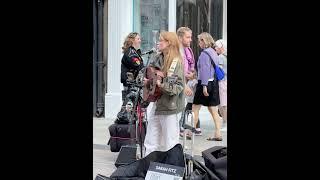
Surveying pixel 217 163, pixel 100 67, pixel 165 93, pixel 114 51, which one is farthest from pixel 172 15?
pixel 217 163

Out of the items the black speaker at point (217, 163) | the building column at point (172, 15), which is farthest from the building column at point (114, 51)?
the black speaker at point (217, 163)

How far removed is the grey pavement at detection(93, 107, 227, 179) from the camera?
20.6ft

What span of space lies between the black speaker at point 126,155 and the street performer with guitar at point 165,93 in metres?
0.18

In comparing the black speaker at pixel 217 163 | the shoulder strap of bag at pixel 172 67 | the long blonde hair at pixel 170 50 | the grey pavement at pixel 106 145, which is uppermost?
the long blonde hair at pixel 170 50

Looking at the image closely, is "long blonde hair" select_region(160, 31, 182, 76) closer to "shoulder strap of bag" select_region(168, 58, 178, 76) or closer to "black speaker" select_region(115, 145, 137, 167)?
"shoulder strap of bag" select_region(168, 58, 178, 76)

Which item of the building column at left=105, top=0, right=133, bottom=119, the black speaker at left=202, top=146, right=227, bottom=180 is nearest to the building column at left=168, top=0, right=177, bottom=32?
the building column at left=105, top=0, right=133, bottom=119

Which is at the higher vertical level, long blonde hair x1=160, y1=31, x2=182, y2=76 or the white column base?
long blonde hair x1=160, y1=31, x2=182, y2=76

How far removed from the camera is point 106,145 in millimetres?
7988

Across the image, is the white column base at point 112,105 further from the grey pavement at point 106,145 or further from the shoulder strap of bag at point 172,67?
the shoulder strap of bag at point 172,67

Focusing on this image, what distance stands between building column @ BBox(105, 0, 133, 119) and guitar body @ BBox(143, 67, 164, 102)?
594cm

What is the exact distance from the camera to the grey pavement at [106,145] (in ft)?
20.6

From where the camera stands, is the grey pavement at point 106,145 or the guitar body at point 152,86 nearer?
the guitar body at point 152,86

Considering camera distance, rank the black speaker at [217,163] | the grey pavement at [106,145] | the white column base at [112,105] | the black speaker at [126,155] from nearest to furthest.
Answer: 1. the black speaker at [217,163]
2. the black speaker at [126,155]
3. the grey pavement at [106,145]
4. the white column base at [112,105]

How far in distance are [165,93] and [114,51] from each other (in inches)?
245
